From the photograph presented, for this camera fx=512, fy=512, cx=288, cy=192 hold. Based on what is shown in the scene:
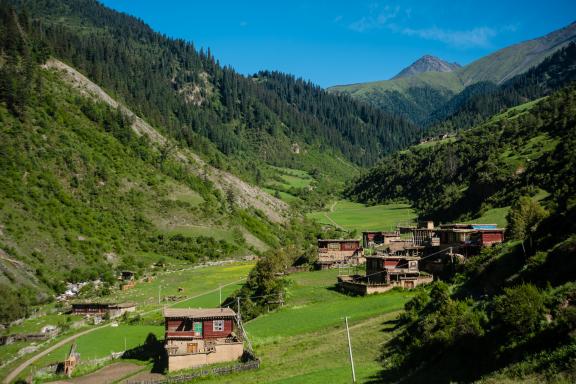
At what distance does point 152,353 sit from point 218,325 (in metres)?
6.99

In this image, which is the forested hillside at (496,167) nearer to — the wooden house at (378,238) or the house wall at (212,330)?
the wooden house at (378,238)

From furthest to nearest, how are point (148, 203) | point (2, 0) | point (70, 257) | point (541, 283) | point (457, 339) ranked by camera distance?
1. point (2, 0)
2. point (148, 203)
3. point (70, 257)
4. point (541, 283)
5. point (457, 339)

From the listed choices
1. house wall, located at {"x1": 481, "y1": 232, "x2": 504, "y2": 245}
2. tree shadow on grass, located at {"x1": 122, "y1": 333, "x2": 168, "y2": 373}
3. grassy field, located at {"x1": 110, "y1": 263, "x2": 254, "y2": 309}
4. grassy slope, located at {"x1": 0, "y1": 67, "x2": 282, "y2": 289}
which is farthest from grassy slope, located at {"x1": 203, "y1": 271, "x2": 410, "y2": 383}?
grassy slope, located at {"x1": 0, "y1": 67, "x2": 282, "y2": 289}

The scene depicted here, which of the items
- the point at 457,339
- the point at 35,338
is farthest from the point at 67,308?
the point at 457,339

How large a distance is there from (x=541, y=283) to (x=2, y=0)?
153677 millimetres

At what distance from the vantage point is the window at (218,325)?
1912 inches

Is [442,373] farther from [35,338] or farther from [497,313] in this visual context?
[35,338]

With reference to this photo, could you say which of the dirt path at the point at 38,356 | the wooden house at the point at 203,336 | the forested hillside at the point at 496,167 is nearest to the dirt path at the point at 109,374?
the wooden house at the point at 203,336

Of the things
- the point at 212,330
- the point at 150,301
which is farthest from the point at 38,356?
the point at 150,301

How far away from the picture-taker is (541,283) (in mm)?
28891

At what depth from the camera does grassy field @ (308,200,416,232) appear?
140625 mm

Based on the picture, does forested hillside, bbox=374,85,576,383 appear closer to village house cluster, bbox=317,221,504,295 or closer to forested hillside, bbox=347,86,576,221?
village house cluster, bbox=317,221,504,295

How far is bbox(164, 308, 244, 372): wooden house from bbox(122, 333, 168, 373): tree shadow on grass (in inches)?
62.8

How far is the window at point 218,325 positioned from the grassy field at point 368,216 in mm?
83173
